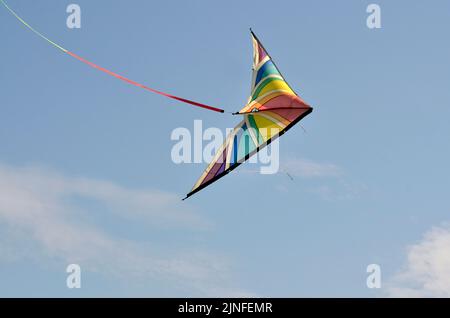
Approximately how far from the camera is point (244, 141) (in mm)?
35281

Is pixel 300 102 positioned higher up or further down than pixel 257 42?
further down

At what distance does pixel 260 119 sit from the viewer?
116 ft

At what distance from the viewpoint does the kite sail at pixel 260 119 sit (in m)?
33.7

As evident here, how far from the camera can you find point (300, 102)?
33469mm

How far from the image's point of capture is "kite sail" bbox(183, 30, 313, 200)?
33688mm
